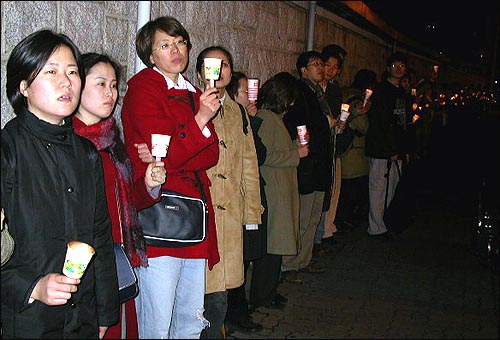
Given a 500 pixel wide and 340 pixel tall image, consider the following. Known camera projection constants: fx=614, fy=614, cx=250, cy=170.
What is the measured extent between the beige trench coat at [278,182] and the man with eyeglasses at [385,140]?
2.79 meters

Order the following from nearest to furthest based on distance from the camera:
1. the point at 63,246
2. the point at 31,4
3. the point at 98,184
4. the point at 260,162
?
the point at 63,246
the point at 98,184
the point at 31,4
the point at 260,162

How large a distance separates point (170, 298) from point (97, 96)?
3.69 ft

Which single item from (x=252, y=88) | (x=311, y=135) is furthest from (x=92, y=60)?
(x=311, y=135)

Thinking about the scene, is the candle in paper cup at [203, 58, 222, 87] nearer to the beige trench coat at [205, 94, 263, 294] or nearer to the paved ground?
the beige trench coat at [205, 94, 263, 294]

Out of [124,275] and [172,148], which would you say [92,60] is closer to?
[172,148]

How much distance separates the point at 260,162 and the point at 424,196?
744 cm

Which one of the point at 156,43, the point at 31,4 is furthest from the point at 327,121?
the point at 31,4

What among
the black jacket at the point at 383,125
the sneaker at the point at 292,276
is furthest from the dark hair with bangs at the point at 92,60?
the black jacket at the point at 383,125

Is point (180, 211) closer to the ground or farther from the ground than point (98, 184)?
closer to the ground

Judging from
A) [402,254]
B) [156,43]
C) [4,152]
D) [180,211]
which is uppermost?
[156,43]

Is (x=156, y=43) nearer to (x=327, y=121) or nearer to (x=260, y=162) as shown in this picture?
(x=260, y=162)

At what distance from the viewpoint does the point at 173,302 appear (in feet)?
10.8

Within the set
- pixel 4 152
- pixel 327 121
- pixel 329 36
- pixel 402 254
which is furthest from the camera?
pixel 329 36

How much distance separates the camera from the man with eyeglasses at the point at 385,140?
24.4 feet
